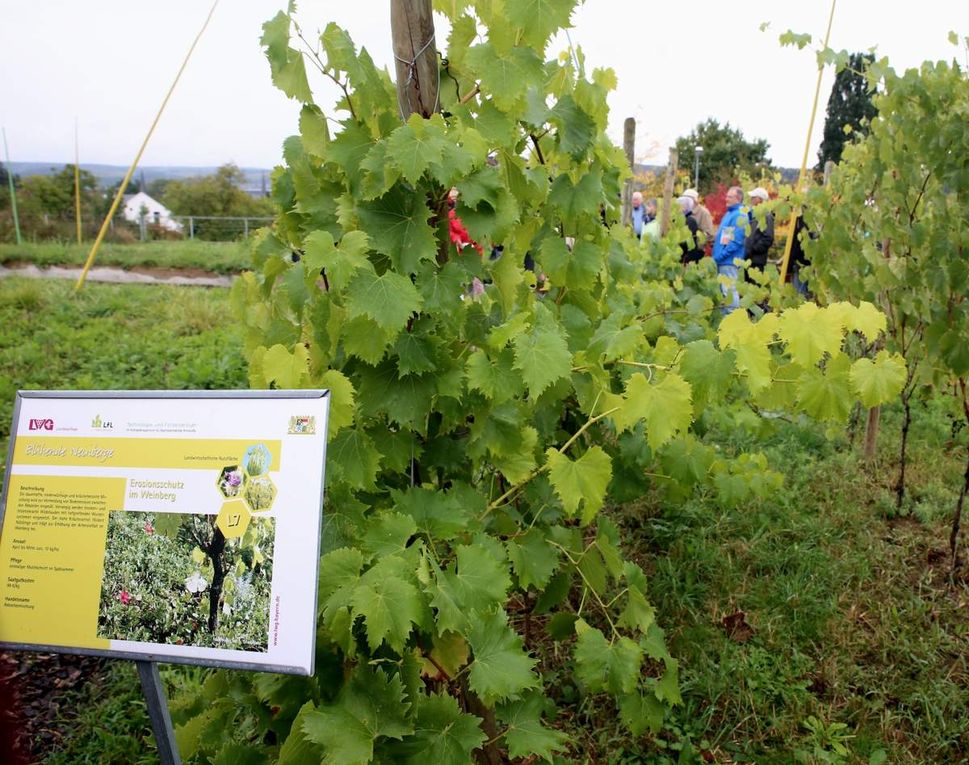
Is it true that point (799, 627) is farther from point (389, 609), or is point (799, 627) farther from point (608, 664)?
point (389, 609)

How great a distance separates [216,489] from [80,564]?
1.02 ft

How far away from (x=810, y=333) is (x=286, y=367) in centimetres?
104

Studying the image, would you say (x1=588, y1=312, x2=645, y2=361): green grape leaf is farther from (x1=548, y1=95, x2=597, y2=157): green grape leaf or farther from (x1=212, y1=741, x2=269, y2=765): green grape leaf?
(x1=212, y1=741, x2=269, y2=765): green grape leaf

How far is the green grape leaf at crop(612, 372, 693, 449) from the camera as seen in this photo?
56.8 inches

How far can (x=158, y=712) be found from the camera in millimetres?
1428

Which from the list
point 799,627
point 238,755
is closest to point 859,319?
point 238,755

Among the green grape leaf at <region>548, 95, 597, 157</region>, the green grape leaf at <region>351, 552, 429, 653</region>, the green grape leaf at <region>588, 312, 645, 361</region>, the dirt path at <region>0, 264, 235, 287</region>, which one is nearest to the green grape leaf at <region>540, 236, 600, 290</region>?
the green grape leaf at <region>588, 312, 645, 361</region>

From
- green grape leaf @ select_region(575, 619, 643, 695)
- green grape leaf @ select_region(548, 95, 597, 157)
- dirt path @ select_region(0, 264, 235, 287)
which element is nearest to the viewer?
green grape leaf @ select_region(548, 95, 597, 157)

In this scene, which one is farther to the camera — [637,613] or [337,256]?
[637,613]

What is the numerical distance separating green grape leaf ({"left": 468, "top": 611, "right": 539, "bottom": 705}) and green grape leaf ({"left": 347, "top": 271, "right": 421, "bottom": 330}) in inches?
22.5

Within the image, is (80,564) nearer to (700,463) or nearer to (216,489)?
(216,489)

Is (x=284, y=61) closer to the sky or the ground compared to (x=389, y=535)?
closer to the sky

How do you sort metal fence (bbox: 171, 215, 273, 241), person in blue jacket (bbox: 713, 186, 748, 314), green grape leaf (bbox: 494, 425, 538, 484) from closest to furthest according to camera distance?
green grape leaf (bbox: 494, 425, 538, 484), person in blue jacket (bbox: 713, 186, 748, 314), metal fence (bbox: 171, 215, 273, 241)

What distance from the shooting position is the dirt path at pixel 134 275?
12133 mm
